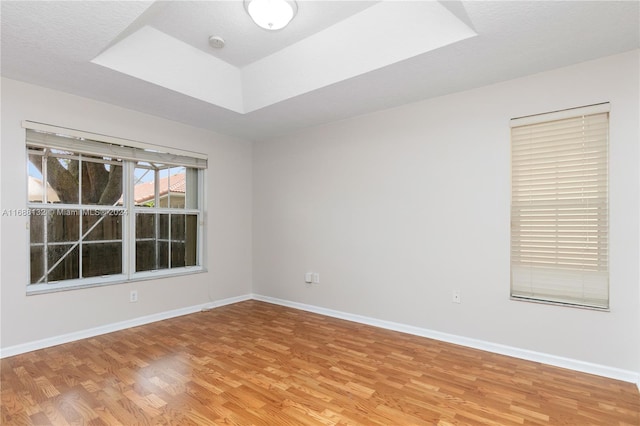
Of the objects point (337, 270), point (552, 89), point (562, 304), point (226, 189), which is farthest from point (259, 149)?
A: point (562, 304)

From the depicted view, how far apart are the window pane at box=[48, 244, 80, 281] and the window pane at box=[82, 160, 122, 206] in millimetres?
533

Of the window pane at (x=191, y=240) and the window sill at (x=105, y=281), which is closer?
the window sill at (x=105, y=281)

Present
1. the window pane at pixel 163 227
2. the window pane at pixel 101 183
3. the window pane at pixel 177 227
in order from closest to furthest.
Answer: the window pane at pixel 101 183 → the window pane at pixel 163 227 → the window pane at pixel 177 227

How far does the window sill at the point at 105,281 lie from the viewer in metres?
3.18

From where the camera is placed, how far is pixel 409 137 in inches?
143

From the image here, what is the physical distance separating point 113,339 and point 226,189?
2370 millimetres

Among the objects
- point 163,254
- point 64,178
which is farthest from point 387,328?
point 64,178

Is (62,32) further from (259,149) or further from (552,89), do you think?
(552,89)

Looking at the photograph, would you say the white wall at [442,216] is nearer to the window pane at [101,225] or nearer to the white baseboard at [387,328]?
the white baseboard at [387,328]

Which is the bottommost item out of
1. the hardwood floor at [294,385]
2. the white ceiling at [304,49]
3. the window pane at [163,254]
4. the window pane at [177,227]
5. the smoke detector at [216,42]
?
the hardwood floor at [294,385]

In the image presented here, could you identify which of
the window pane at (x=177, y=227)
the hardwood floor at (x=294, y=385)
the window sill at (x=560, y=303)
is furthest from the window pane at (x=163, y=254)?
the window sill at (x=560, y=303)

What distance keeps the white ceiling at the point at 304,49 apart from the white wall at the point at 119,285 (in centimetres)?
23

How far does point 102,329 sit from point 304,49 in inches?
142

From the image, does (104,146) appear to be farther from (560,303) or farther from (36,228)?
(560,303)
